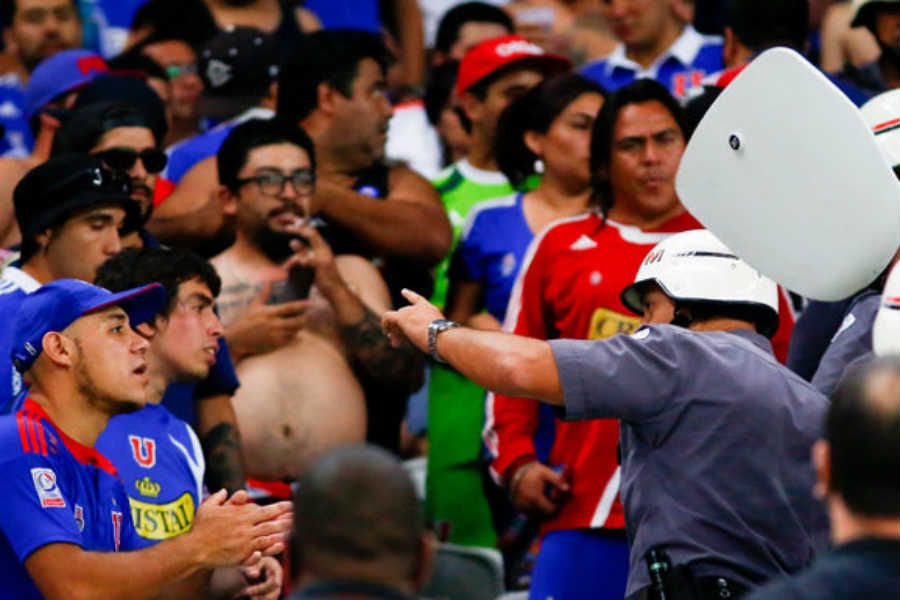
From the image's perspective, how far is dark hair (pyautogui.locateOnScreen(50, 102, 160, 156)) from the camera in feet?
25.9

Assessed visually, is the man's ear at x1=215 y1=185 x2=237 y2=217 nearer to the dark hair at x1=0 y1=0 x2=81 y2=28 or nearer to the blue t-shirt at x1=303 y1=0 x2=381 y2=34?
the dark hair at x1=0 y1=0 x2=81 y2=28

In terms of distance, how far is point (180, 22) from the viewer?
405 inches

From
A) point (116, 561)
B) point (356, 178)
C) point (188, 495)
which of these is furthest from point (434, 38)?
point (116, 561)

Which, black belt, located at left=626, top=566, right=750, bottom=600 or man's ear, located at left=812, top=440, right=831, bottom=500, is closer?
man's ear, located at left=812, top=440, right=831, bottom=500

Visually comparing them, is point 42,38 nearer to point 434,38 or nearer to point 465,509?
point 434,38

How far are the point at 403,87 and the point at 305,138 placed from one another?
3.35m

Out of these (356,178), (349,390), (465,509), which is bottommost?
(465,509)

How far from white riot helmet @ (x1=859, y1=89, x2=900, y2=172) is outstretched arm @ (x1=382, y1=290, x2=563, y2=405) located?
153cm

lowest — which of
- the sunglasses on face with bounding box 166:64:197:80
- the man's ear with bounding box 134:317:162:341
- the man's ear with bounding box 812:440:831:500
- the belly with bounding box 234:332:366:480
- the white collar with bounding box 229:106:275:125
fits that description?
the belly with bounding box 234:332:366:480

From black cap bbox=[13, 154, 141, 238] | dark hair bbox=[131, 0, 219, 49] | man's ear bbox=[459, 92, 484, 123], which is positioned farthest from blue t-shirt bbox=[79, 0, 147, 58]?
black cap bbox=[13, 154, 141, 238]

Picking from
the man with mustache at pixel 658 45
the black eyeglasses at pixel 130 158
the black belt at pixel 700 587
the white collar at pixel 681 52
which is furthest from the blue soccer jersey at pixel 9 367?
the white collar at pixel 681 52

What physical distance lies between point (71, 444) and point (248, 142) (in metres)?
2.49

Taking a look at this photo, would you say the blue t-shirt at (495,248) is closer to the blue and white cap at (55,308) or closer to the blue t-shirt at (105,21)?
the blue and white cap at (55,308)

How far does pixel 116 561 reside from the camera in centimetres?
545
